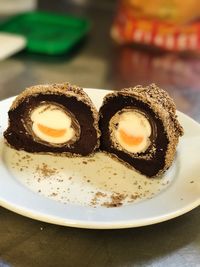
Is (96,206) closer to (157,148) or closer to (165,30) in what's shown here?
(157,148)

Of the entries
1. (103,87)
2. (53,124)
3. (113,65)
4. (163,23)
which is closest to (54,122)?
(53,124)

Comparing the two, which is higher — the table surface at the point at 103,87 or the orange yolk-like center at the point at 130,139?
the orange yolk-like center at the point at 130,139

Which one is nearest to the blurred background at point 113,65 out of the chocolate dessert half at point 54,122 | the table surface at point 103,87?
the table surface at point 103,87

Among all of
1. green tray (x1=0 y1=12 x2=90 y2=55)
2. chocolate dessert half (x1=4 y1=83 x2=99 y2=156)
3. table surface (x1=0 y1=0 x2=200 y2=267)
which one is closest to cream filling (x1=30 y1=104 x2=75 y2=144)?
chocolate dessert half (x1=4 y1=83 x2=99 y2=156)

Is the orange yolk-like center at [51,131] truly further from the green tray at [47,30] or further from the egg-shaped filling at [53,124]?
the green tray at [47,30]

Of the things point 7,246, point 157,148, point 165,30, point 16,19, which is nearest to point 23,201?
point 7,246

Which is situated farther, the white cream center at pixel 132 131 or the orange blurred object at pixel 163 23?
the orange blurred object at pixel 163 23
